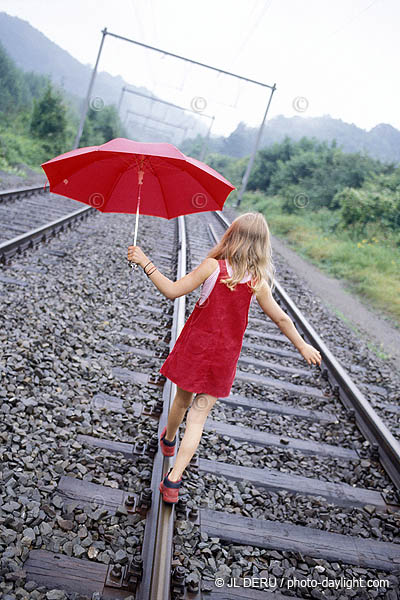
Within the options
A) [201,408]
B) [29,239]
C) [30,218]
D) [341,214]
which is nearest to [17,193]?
[30,218]

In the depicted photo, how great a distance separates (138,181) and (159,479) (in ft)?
5.91

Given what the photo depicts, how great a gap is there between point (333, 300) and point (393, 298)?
5.16 feet

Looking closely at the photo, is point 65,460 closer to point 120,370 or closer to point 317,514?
point 120,370

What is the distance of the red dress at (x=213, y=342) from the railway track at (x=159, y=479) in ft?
2.41

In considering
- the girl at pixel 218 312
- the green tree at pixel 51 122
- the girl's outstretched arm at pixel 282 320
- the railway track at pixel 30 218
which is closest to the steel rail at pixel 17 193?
the railway track at pixel 30 218

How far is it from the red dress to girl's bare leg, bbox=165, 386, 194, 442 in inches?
6.8

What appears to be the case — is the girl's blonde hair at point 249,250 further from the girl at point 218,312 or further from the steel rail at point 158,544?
the steel rail at point 158,544

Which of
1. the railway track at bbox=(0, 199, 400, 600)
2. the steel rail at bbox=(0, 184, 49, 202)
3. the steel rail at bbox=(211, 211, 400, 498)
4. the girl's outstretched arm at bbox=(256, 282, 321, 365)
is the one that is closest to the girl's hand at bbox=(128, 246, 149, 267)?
the girl's outstretched arm at bbox=(256, 282, 321, 365)

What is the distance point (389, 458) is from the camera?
346 cm

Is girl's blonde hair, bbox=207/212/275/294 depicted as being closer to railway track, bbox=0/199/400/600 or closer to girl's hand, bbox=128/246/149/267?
girl's hand, bbox=128/246/149/267

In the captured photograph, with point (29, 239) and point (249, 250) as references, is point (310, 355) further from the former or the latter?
point (29, 239)

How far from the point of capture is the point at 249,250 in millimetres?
2199

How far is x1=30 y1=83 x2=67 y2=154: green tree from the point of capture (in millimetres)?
24516

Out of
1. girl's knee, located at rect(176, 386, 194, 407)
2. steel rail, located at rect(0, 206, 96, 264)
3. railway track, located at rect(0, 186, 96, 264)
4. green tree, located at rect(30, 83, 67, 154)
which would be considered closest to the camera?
girl's knee, located at rect(176, 386, 194, 407)
